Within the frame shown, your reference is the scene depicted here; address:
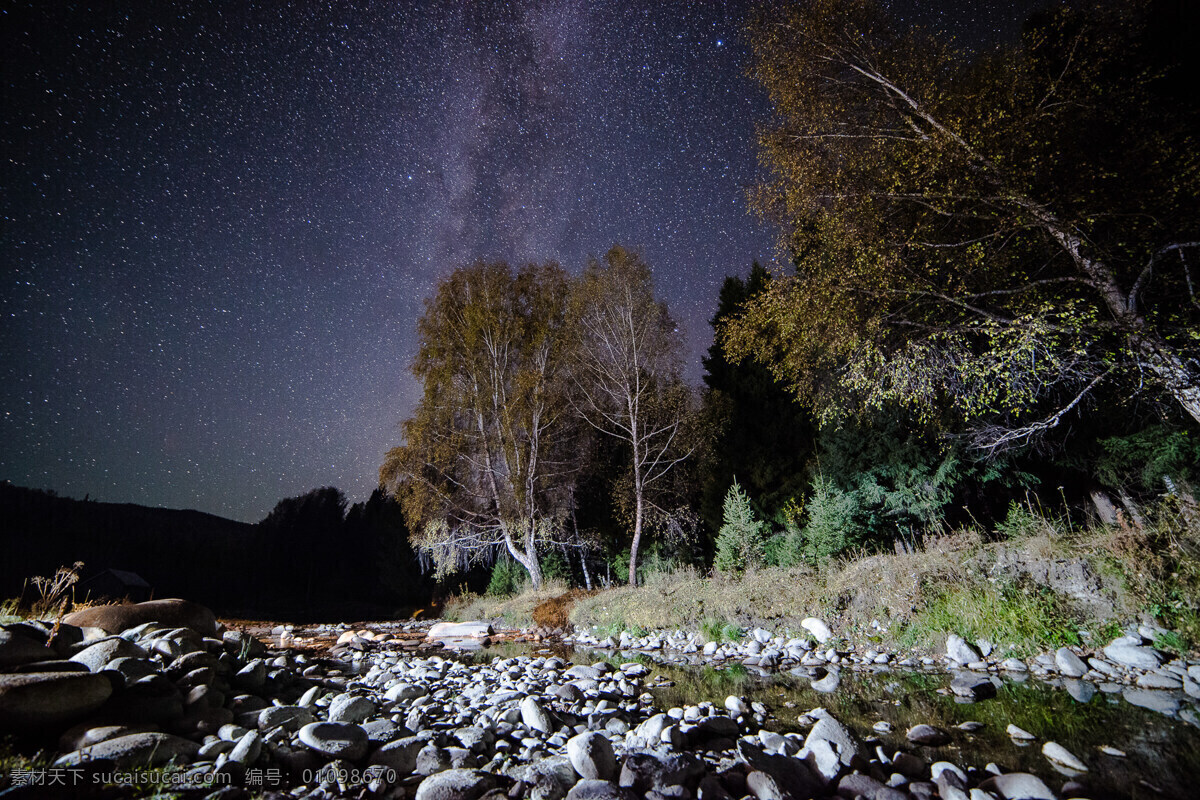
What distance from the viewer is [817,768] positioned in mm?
3225

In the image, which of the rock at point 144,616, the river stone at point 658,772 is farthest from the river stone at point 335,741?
the rock at point 144,616

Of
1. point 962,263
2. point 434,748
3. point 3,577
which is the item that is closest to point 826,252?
point 962,263

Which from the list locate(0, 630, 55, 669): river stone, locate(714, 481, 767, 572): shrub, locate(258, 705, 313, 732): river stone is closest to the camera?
locate(0, 630, 55, 669): river stone

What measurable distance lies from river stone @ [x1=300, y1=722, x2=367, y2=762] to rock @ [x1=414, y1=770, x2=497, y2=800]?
90 centimetres

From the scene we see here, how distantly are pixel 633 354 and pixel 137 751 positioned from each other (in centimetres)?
1410

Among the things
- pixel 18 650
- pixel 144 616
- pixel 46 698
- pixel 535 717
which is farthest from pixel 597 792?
pixel 144 616

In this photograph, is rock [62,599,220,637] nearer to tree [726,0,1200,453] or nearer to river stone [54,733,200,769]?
river stone [54,733,200,769]

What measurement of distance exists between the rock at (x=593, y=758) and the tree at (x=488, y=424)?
13.2 m

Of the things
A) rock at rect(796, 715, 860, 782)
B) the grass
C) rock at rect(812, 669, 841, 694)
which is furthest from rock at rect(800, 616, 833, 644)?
rock at rect(796, 715, 860, 782)

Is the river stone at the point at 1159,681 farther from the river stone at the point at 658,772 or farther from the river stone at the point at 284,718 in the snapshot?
the river stone at the point at 284,718

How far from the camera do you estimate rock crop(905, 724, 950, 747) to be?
3.60 meters

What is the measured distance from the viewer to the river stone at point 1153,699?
150 inches

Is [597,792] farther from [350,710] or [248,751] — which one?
[350,710]

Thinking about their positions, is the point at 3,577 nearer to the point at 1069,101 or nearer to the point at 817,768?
the point at 817,768
